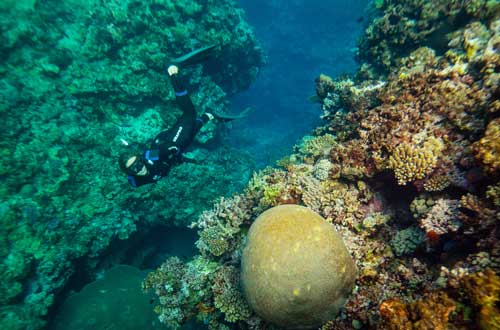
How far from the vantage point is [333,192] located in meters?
4.58

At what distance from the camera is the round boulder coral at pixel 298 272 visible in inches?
131

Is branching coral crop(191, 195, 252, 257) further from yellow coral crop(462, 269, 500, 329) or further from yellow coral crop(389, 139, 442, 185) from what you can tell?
yellow coral crop(462, 269, 500, 329)

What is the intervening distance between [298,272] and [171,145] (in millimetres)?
4113

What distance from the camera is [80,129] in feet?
29.4

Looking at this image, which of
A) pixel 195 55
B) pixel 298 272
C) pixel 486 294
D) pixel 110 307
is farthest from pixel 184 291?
pixel 195 55

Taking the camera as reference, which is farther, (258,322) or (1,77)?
(1,77)

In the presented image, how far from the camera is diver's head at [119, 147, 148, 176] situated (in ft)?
17.4

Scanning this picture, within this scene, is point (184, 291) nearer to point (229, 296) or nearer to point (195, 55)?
point (229, 296)

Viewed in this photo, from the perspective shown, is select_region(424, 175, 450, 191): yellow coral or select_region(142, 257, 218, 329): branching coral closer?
select_region(424, 175, 450, 191): yellow coral

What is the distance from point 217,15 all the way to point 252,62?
3.75 m

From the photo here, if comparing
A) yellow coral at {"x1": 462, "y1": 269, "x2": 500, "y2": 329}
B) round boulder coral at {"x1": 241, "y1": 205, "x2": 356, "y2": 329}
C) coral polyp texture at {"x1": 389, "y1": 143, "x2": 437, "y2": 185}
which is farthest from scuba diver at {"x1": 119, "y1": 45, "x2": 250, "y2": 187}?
yellow coral at {"x1": 462, "y1": 269, "x2": 500, "y2": 329}

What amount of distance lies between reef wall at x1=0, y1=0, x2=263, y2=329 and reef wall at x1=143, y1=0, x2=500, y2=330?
12.4ft

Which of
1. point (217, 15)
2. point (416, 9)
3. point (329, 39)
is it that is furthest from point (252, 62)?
point (329, 39)

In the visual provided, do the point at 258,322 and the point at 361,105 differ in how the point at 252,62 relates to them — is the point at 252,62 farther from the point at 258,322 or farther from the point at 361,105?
the point at 258,322
